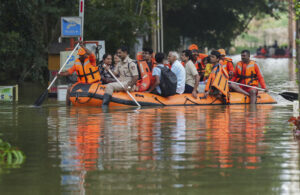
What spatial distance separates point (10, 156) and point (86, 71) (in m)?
10.8

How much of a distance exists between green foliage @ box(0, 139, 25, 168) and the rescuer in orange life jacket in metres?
10.2

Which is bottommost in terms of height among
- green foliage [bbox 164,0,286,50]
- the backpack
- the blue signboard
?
the backpack

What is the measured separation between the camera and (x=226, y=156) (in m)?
10.6

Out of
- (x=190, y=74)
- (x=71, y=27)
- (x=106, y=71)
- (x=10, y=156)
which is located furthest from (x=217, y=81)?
(x=10, y=156)

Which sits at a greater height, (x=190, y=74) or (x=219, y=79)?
(x=190, y=74)

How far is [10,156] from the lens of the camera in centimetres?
1014

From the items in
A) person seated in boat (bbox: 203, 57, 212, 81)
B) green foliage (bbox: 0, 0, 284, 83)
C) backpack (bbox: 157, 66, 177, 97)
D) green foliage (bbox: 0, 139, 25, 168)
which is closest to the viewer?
green foliage (bbox: 0, 139, 25, 168)

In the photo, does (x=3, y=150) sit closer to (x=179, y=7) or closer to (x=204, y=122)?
(x=204, y=122)

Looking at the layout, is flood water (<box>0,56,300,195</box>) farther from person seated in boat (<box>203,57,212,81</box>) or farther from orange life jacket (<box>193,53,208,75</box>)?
orange life jacket (<box>193,53,208,75</box>)

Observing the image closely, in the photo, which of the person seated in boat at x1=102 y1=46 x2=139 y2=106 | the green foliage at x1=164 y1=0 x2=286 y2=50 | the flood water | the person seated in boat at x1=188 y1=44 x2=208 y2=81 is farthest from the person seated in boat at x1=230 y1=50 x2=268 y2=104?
the green foliage at x1=164 y1=0 x2=286 y2=50

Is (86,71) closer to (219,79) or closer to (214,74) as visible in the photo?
(214,74)

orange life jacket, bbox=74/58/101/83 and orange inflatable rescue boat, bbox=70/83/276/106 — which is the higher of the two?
orange life jacket, bbox=74/58/101/83

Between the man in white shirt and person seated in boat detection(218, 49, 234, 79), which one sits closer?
the man in white shirt

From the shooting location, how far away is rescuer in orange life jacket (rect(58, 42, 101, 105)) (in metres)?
20.7
